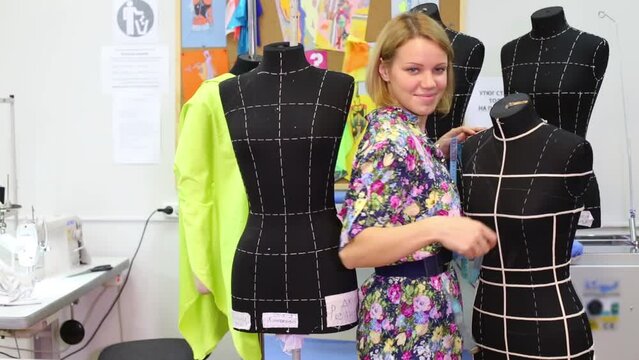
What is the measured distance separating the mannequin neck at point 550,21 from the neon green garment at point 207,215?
107 cm

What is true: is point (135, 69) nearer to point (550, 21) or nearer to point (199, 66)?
point (199, 66)

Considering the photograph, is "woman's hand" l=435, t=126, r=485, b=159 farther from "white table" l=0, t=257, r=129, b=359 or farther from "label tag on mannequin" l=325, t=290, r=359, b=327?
"white table" l=0, t=257, r=129, b=359

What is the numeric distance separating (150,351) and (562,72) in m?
1.85

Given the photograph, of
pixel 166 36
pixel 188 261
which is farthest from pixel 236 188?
pixel 166 36

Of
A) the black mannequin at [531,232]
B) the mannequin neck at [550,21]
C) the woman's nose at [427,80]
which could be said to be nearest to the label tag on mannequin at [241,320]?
the black mannequin at [531,232]

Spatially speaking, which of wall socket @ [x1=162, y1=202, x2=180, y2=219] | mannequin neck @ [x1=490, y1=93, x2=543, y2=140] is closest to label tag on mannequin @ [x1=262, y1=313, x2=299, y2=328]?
mannequin neck @ [x1=490, y1=93, x2=543, y2=140]

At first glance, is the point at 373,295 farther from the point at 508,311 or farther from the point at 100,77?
the point at 100,77

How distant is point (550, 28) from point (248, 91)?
3.33 feet

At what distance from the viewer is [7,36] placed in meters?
2.89

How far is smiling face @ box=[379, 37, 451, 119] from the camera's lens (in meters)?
1.35

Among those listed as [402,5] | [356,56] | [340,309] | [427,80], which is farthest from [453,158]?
[402,5]

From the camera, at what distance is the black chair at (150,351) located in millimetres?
2322

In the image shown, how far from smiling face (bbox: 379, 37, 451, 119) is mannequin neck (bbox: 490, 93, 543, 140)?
0.55ft

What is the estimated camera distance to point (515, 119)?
1389 millimetres
